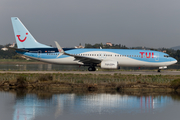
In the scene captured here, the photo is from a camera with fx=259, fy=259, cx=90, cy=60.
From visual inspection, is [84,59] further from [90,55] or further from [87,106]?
[87,106]

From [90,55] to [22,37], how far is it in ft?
39.3

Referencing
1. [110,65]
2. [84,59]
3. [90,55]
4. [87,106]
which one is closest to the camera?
[87,106]

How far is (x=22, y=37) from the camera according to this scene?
142 feet

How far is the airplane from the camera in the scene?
130ft

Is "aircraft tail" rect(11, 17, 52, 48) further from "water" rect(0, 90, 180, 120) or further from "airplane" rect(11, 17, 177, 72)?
"water" rect(0, 90, 180, 120)

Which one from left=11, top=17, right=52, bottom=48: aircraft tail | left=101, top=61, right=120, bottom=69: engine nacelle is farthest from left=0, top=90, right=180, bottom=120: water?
left=11, top=17, right=52, bottom=48: aircraft tail

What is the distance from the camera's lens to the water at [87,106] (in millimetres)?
13840

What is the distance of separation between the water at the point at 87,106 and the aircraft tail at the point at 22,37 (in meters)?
→ 22.1

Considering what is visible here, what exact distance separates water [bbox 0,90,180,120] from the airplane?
18.1 meters

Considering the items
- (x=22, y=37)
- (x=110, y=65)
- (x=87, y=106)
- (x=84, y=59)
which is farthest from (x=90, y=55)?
(x=87, y=106)

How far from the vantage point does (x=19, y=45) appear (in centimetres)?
4328

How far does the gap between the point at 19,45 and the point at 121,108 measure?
102ft

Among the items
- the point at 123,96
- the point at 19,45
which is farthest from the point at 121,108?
the point at 19,45

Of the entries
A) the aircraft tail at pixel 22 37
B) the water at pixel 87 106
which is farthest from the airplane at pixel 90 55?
the water at pixel 87 106
